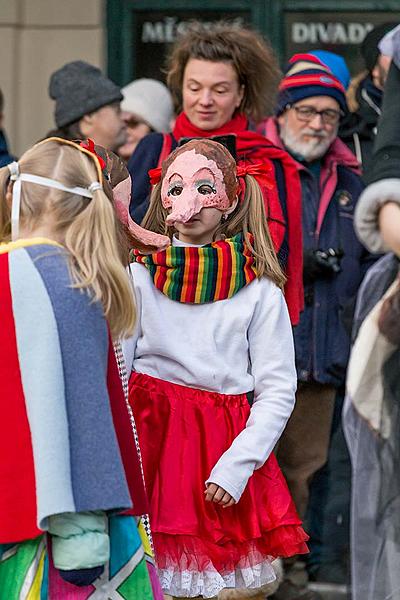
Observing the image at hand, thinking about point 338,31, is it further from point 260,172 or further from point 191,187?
point 191,187

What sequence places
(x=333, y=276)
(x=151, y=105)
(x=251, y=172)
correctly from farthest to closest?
(x=151, y=105)
(x=333, y=276)
(x=251, y=172)

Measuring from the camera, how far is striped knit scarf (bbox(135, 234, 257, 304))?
4.31 m

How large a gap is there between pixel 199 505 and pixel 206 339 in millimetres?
476

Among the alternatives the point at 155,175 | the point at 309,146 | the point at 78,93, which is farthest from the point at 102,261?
the point at 78,93

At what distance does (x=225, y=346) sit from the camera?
4316 mm

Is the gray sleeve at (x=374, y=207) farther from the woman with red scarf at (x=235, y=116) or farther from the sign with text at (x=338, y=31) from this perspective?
the sign with text at (x=338, y=31)

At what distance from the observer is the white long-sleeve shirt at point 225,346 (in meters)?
4.28

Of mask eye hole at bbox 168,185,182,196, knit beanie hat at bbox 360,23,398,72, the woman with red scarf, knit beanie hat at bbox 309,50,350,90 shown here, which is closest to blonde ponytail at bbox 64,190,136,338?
mask eye hole at bbox 168,185,182,196

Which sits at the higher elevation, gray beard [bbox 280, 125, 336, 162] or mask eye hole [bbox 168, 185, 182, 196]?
gray beard [bbox 280, 125, 336, 162]

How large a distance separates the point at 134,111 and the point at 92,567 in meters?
4.34

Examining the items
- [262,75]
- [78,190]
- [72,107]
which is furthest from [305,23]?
[78,190]

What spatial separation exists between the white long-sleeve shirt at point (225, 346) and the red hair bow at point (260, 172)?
429 millimetres

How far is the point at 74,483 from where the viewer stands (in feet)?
10.7

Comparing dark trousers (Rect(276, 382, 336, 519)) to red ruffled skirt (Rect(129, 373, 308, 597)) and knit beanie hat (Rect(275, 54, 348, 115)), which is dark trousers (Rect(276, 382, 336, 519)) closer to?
knit beanie hat (Rect(275, 54, 348, 115))
